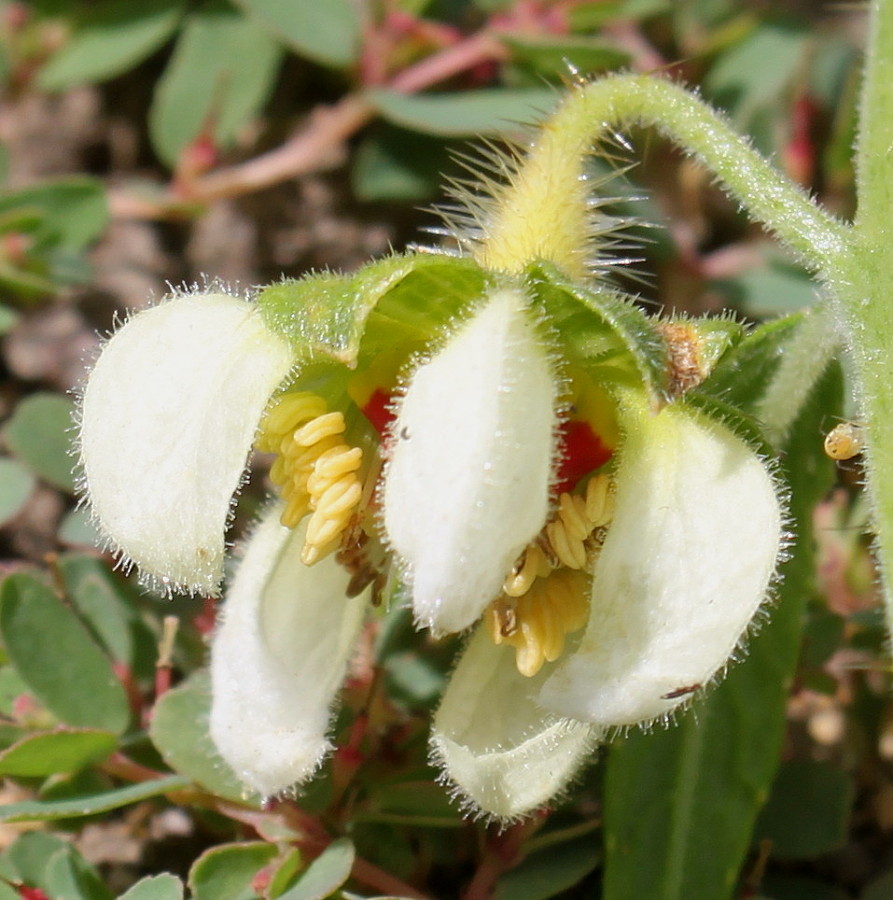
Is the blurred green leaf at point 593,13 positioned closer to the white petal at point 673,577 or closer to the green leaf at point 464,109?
the green leaf at point 464,109

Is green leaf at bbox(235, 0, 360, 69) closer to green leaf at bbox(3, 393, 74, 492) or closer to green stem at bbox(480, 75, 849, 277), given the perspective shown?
green leaf at bbox(3, 393, 74, 492)

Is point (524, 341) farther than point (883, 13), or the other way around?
point (883, 13)

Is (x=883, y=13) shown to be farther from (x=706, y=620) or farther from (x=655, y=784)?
Answer: (x=655, y=784)

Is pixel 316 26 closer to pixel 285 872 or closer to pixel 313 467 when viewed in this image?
pixel 313 467

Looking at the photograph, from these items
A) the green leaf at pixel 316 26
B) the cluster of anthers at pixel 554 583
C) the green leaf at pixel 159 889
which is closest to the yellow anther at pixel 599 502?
the cluster of anthers at pixel 554 583

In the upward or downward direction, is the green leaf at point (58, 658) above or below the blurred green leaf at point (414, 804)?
above

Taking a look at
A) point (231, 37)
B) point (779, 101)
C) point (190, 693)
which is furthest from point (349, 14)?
point (190, 693)
